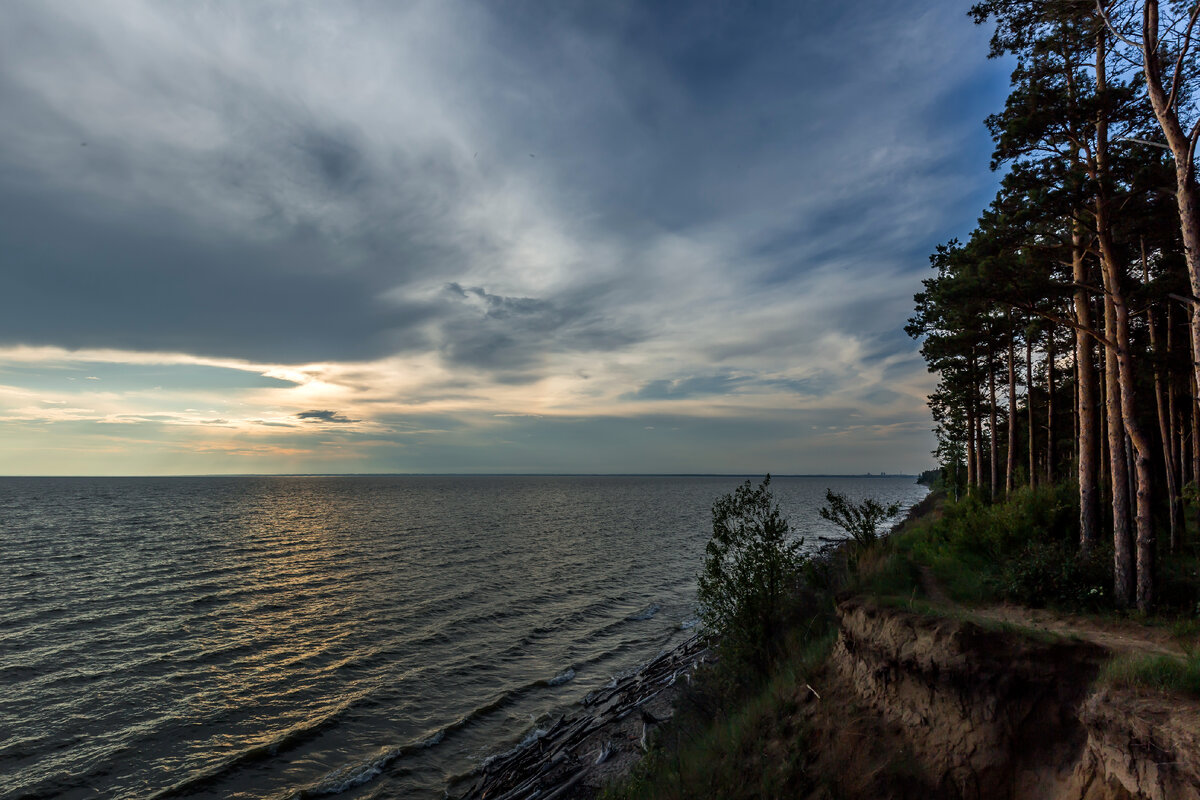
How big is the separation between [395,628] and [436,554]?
19.9 meters

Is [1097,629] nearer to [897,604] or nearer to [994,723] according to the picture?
[897,604]

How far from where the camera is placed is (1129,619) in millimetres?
11734

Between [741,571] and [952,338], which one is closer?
[741,571]

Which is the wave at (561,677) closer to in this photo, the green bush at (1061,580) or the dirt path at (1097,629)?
the dirt path at (1097,629)

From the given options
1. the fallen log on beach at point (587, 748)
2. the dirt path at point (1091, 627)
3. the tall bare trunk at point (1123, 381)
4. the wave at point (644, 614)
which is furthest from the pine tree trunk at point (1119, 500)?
the wave at point (644, 614)

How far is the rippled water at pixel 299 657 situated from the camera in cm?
1423

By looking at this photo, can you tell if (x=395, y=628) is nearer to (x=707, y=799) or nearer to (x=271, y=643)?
(x=271, y=643)

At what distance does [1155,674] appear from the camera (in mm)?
7027

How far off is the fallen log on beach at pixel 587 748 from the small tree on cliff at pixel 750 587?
114 inches

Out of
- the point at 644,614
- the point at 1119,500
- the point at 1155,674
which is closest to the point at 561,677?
the point at 644,614

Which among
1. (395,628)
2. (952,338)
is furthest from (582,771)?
(952,338)

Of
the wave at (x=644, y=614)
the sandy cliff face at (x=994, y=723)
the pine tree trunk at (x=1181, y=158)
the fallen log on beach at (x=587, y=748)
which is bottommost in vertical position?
the wave at (x=644, y=614)

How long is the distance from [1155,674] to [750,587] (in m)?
7.97

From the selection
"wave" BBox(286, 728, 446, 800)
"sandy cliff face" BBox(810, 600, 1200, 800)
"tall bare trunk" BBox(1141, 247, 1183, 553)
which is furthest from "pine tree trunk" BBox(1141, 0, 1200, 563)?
"wave" BBox(286, 728, 446, 800)
